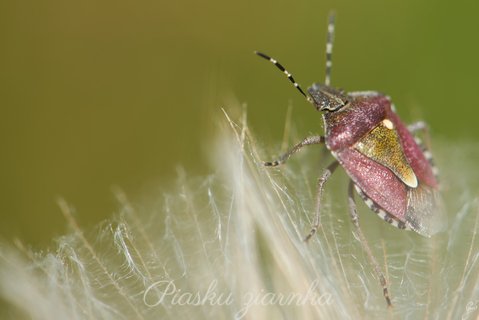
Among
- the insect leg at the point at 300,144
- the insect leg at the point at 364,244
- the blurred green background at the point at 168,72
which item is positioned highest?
the blurred green background at the point at 168,72

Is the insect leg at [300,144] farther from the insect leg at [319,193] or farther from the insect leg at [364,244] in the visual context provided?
the insect leg at [364,244]

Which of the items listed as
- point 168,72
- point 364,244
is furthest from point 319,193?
point 168,72

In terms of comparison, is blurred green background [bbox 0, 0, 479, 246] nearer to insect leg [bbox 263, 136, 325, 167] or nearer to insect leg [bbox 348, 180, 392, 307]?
insect leg [bbox 263, 136, 325, 167]

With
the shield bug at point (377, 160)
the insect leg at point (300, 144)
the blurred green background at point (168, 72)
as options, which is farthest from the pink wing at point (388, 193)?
the blurred green background at point (168, 72)

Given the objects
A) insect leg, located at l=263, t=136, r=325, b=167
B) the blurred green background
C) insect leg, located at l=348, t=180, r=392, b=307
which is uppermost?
the blurred green background

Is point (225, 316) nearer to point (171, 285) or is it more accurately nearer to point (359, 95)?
point (171, 285)

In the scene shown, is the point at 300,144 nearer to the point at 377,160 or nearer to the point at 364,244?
the point at 377,160

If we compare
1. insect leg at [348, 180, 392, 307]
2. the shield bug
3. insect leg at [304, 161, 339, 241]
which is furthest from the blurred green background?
insect leg at [348, 180, 392, 307]
